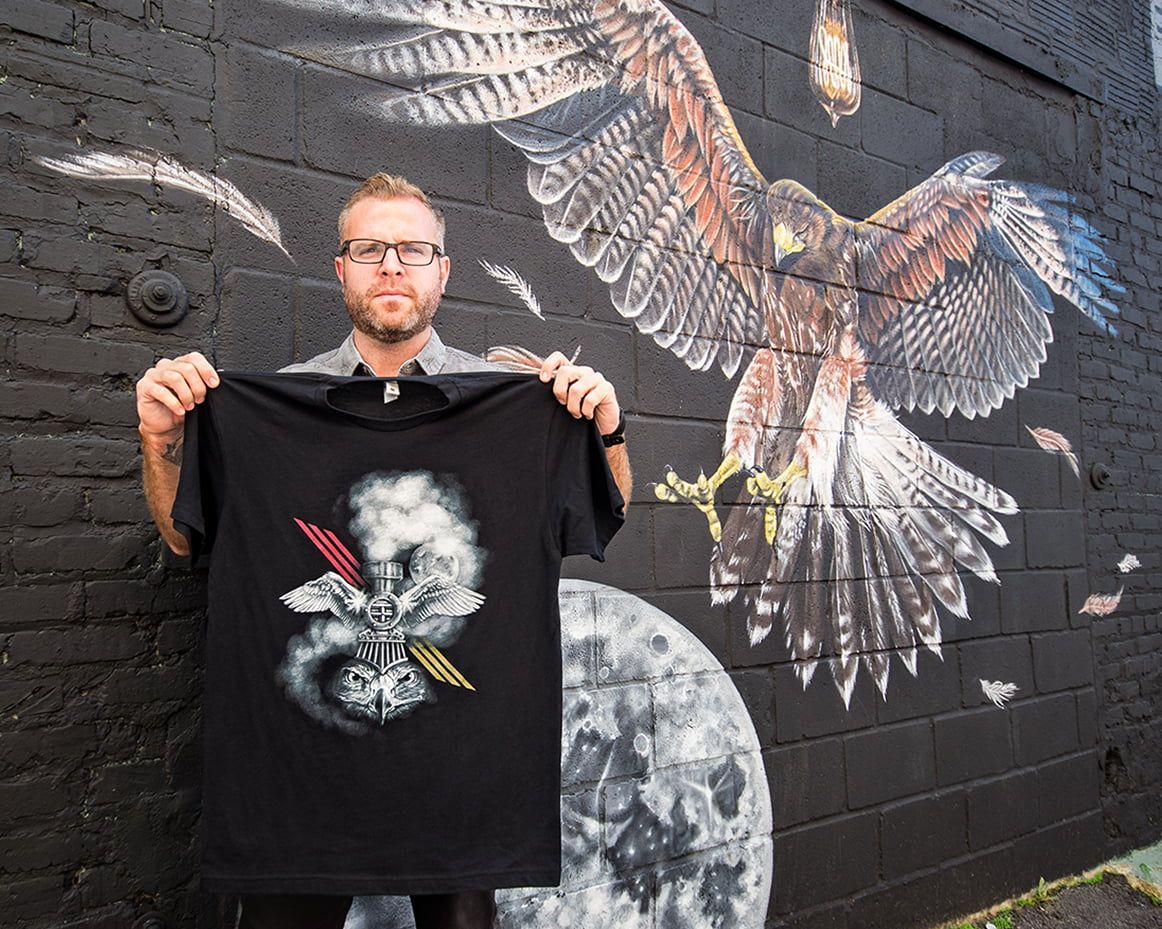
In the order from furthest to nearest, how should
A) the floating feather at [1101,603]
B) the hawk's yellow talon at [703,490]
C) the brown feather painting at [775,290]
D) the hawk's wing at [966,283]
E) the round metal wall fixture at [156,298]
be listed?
the floating feather at [1101,603] → the hawk's wing at [966,283] → the hawk's yellow talon at [703,490] → the brown feather painting at [775,290] → the round metal wall fixture at [156,298]

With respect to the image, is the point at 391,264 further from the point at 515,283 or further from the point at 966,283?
the point at 966,283

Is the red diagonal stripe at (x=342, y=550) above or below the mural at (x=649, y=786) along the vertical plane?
above

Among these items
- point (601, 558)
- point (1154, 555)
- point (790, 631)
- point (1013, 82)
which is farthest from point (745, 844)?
point (1013, 82)

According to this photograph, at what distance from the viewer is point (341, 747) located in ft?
4.77

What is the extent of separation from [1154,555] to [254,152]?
391cm

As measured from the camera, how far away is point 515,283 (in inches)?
90.9

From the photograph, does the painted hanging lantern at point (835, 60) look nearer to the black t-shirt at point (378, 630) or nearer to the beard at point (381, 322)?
Answer: the beard at point (381, 322)

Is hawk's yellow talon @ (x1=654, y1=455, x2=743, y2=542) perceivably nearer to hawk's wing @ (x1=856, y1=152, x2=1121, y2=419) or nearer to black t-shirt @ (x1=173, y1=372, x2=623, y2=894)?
hawk's wing @ (x1=856, y1=152, x2=1121, y2=419)

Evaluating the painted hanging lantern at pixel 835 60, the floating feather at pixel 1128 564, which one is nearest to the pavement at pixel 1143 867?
the floating feather at pixel 1128 564

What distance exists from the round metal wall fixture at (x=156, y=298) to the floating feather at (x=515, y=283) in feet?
2.35

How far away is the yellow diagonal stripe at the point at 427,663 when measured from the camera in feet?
4.90

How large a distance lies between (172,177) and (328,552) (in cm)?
91

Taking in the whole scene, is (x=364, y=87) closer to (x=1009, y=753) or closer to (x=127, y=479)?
(x=127, y=479)

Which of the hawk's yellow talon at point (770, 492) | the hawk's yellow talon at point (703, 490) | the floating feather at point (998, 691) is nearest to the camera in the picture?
the hawk's yellow talon at point (703, 490)
